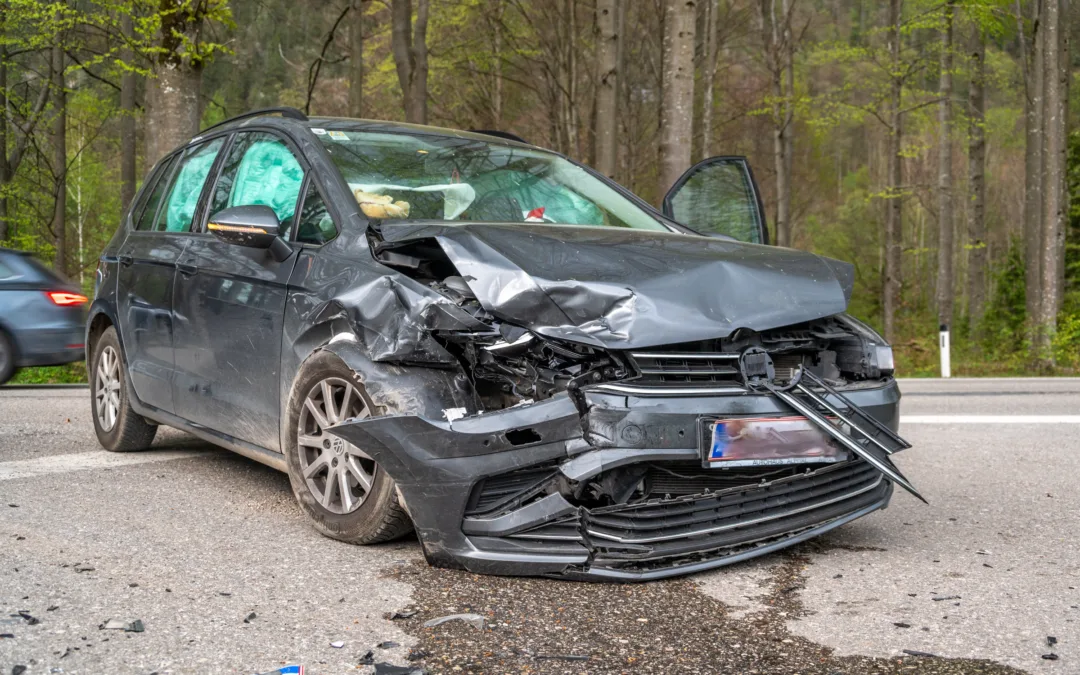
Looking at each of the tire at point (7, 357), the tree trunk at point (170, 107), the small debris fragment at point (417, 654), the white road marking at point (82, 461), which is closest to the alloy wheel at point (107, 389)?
the white road marking at point (82, 461)

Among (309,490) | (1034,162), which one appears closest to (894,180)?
(1034,162)

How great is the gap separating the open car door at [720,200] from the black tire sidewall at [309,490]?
225cm

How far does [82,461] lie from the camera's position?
19.1ft

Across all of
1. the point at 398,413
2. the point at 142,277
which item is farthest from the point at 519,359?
the point at 142,277

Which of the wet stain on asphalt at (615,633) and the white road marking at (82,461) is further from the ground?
the wet stain on asphalt at (615,633)

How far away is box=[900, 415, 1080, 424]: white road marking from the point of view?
7.80 metres

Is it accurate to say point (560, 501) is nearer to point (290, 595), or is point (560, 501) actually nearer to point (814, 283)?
point (290, 595)

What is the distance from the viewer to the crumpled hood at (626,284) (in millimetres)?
3521

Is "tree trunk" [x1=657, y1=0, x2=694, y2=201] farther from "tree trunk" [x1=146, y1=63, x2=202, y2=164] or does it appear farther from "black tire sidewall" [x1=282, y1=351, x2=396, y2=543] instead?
"black tire sidewall" [x1=282, y1=351, x2=396, y2=543]

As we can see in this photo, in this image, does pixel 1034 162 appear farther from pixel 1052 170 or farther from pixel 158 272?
pixel 158 272

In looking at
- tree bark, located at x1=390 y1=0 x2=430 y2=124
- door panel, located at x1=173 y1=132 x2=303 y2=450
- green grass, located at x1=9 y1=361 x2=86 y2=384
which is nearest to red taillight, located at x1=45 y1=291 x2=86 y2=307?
A: green grass, located at x1=9 y1=361 x2=86 y2=384

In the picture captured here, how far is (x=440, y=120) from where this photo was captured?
2983 centimetres

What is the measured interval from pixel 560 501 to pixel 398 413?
0.62 m

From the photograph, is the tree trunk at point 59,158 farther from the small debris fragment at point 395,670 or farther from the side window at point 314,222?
the small debris fragment at point 395,670
